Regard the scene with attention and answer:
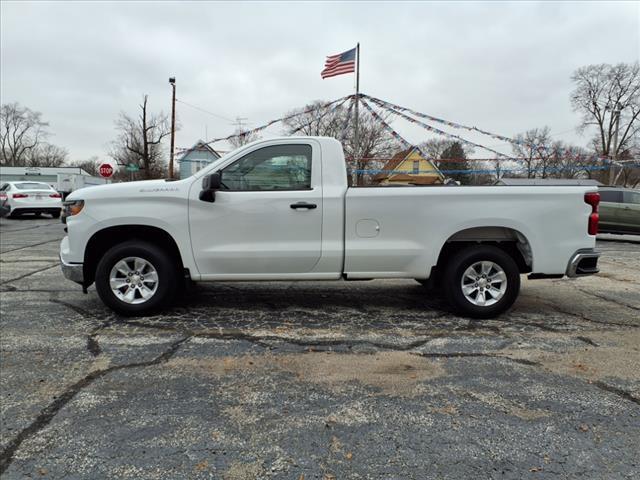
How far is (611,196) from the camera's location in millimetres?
12477

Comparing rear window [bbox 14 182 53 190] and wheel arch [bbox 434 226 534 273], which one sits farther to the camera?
rear window [bbox 14 182 53 190]

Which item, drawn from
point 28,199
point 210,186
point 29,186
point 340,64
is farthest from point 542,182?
point 29,186

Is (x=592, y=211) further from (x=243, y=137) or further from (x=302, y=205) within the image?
(x=243, y=137)

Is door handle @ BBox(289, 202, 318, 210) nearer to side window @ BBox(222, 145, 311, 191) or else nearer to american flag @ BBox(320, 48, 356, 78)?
side window @ BBox(222, 145, 311, 191)

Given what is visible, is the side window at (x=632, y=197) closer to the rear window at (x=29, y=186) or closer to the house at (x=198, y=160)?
the house at (x=198, y=160)

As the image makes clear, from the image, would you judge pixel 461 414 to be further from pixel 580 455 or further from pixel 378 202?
pixel 378 202

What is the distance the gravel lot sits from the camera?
7.57 ft

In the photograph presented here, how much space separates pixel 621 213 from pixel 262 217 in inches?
467

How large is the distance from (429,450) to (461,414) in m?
0.48

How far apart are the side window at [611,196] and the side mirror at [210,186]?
1226 centimetres

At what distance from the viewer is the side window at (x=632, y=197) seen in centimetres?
1209

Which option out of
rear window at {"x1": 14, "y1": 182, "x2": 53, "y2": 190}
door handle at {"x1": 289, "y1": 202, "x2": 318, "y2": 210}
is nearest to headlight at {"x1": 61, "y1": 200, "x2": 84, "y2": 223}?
door handle at {"x1": 289, "y1": 202, "x2": 318, "y2": 210}

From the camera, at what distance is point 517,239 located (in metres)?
4.71

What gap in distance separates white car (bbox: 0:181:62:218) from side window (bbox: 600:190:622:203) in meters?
19.6
